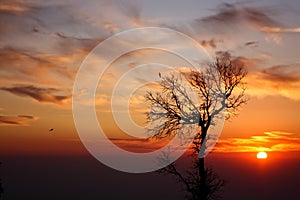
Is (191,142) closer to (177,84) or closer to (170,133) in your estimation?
(170,133)

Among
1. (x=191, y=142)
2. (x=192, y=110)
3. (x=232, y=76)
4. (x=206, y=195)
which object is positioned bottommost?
(x=206, y=195)

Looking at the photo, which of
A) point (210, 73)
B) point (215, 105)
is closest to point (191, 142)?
point (215, 105)

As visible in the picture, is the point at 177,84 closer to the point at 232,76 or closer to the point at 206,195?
the point at 232,76

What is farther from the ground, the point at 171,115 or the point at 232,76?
the point at 232,76

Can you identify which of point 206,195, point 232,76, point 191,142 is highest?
point 232,76

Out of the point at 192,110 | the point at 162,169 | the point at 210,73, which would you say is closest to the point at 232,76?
the point at 210,73

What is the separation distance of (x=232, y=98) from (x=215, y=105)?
1203 mm

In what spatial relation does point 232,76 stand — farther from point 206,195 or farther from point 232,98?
point 206,195

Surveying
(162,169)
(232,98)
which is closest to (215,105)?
(232,98)

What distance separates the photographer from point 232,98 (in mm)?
28766

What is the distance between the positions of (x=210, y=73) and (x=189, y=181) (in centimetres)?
693

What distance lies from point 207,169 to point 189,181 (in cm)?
137

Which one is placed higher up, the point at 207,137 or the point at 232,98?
the point at 232,98

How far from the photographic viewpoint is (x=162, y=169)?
2867 centimetres
